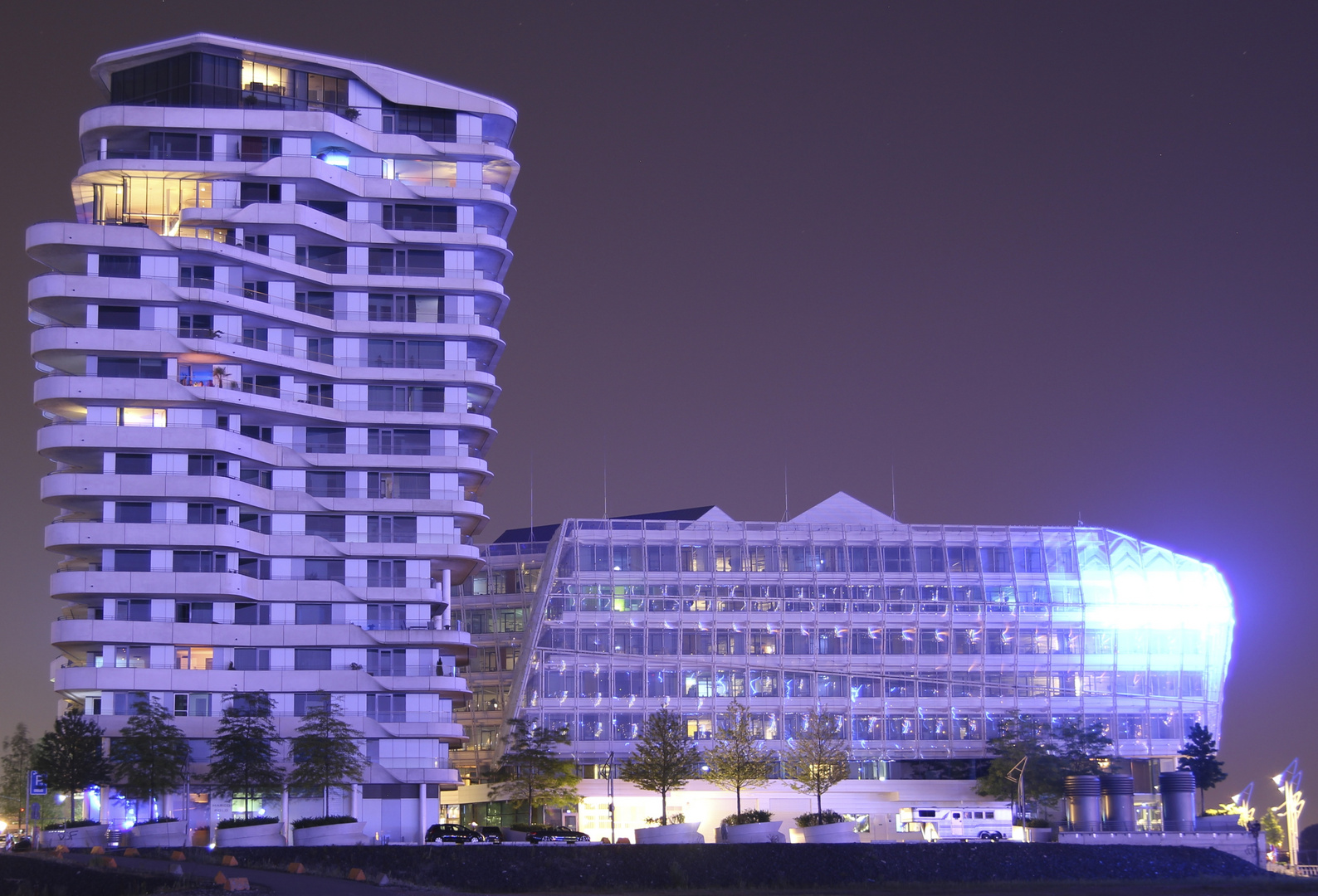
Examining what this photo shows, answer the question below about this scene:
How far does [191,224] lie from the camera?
116375mm

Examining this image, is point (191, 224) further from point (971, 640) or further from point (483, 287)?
point (971, 640)

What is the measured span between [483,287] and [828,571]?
42719mm

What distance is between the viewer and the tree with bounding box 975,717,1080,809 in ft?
417

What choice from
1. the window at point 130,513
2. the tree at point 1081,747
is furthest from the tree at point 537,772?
the tree at point 1081,747

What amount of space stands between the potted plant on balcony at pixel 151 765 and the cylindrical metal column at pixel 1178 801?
57.7 metres

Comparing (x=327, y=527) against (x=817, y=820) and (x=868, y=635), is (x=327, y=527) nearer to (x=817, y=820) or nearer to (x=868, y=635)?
(x=817, y=820)

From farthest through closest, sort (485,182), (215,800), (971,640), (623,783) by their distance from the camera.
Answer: (971,640)
(623,783)
(485,182)
(215,800)

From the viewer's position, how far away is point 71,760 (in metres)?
103

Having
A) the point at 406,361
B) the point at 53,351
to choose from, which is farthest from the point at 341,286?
the point at 53,351

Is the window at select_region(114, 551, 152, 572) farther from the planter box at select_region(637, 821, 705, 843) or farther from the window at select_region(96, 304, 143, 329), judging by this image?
the planter box at select_region(637, 821, 705, 843)

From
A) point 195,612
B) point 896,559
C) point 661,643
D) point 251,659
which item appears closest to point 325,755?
point 251,659

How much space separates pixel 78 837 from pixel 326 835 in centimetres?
1430

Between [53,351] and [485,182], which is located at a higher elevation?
[485,182]

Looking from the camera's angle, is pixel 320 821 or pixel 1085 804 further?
pixel 320 821
